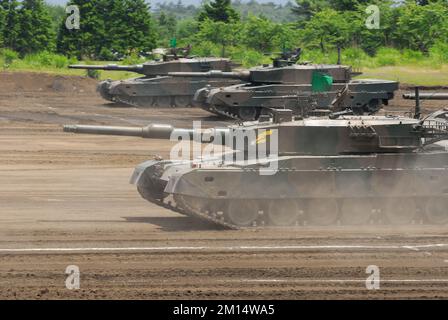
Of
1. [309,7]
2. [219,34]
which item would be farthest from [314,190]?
[309,7]

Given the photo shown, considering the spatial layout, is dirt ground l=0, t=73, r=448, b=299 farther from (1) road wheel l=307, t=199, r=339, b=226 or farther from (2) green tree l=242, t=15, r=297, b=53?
(2) green tree l=242, t=15, r=297, b=53

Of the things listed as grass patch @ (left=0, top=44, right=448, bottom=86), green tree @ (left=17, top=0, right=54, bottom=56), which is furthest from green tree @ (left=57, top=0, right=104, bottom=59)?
grass patch @ (left=0, top=44, right=448, bottom=86)

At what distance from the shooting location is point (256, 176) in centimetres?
1898

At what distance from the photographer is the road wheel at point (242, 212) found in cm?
1903

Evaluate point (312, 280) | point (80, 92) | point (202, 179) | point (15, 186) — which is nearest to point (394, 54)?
point (80, 92)

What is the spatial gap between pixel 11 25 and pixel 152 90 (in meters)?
A: 27.5

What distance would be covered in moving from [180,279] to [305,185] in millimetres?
4809

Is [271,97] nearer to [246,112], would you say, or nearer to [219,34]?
[246,112]

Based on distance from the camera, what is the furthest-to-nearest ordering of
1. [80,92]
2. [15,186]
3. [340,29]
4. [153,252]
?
[340,29], [80,92], [15,186], [153,252]

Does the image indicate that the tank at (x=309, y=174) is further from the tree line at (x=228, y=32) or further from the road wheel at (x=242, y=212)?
the tree line at (x=228, y=32)

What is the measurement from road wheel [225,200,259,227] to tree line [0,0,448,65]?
39.5 meters
